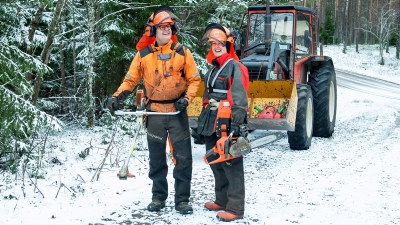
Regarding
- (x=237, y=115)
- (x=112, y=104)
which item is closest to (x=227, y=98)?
(x=237, y=115)

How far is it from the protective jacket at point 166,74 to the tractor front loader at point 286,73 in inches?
109

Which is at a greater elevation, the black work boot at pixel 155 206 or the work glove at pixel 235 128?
the work glove at pixel 235 128

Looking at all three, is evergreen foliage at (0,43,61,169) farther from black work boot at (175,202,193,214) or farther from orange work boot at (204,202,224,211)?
orange work boot at (204,202,224,211)

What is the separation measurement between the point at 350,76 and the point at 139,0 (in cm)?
2426

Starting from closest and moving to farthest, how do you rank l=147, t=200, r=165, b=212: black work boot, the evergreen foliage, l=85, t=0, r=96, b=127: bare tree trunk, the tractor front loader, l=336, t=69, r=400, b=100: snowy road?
l=147, t=200, r=165, b=212: black work boot, the evergreen foliage, the tractor front loader, l=85, t=0, r=96, b=127: bare tree trunk, l=336, t=69, r=400, b=100: snowy road

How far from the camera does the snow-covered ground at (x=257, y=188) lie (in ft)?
16.1

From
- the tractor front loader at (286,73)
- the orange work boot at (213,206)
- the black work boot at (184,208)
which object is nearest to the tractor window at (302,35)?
the tractor front loader at (286,73)

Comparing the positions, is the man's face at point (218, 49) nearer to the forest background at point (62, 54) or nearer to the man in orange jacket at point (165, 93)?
the man in orange jacket at point (165, 93)

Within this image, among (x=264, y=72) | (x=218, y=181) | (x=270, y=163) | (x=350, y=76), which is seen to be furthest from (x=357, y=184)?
(x=350, y=76)

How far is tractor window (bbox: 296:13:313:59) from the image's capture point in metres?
9.77

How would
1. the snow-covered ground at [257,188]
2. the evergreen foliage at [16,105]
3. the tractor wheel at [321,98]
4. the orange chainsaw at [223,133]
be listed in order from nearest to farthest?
the orange chainsaw at [223,133], the snow-covered ground at [257,188], the evergreen foliage at [16,105], the tractor wheel at [321,98]

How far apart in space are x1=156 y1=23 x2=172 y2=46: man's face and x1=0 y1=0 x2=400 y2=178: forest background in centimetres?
194

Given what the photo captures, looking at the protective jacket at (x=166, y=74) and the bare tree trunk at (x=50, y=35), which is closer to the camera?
the protective jacket at (x=166, y=74)

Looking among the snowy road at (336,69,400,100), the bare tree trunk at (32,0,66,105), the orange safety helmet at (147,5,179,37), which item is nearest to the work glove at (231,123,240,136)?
the orange safety helmet at (147,5,179,37)
